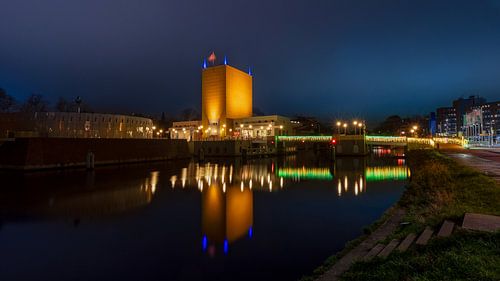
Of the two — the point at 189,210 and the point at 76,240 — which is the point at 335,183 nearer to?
the point at 189,210

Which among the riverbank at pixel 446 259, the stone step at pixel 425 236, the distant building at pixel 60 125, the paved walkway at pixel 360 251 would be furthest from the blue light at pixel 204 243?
the distant building at pixel 60 125

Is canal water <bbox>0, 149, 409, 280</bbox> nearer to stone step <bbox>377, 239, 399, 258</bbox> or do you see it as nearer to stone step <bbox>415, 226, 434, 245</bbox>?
stone step <bbox>377, 239, 399, 258</bbox>

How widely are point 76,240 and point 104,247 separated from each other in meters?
1.74

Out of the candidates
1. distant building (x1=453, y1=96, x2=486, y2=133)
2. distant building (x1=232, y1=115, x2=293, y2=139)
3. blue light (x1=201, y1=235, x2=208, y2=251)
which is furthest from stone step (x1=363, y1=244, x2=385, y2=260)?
distant building (x1=453, y1=96, x2=486, y2=133)

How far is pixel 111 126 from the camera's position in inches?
1955

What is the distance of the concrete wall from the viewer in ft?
115

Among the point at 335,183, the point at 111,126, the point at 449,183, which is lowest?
the point at 335,183

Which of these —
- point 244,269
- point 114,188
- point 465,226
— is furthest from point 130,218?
point 465,226

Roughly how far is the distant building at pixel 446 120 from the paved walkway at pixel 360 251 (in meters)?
178

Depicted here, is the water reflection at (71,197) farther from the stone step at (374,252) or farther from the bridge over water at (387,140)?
the bridge over water at (387,140)

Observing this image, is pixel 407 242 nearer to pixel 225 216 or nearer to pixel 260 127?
pixel 225 216

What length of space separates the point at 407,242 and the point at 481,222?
1.87m

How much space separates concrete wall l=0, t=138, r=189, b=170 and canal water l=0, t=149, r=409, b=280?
11.5 meters

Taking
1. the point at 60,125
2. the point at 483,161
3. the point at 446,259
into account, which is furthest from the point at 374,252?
the point at 60,125
